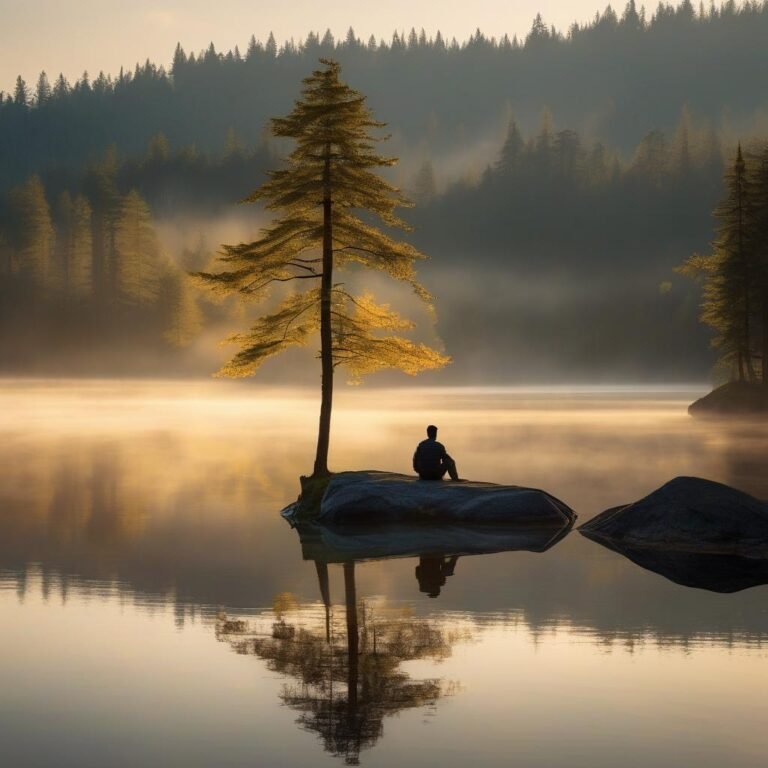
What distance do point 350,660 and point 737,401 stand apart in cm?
6488

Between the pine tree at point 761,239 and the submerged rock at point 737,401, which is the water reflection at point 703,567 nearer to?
the pine tree at point 761,239

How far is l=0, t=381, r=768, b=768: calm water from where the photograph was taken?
10680mm

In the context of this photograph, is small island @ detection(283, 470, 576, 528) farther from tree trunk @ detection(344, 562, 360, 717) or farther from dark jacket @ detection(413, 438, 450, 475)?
tree trunk @ detection(344, 562, 360, 717)


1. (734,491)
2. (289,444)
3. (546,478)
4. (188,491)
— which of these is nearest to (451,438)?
(289,444)

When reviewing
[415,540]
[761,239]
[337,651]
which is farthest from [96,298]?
[337,651]

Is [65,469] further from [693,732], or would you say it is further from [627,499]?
[693,732]

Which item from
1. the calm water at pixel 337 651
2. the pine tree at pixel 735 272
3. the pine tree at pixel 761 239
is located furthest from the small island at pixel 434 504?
the pine tree at pixel 761 239

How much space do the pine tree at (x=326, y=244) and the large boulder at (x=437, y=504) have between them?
390 centimetres

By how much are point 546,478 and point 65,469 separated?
55.1ft

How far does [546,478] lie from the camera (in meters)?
37.9

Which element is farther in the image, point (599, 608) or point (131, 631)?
point (599, 608)

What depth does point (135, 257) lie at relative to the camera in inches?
5354

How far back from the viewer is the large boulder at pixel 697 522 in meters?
22.7

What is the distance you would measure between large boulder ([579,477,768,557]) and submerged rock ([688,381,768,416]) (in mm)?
50913
